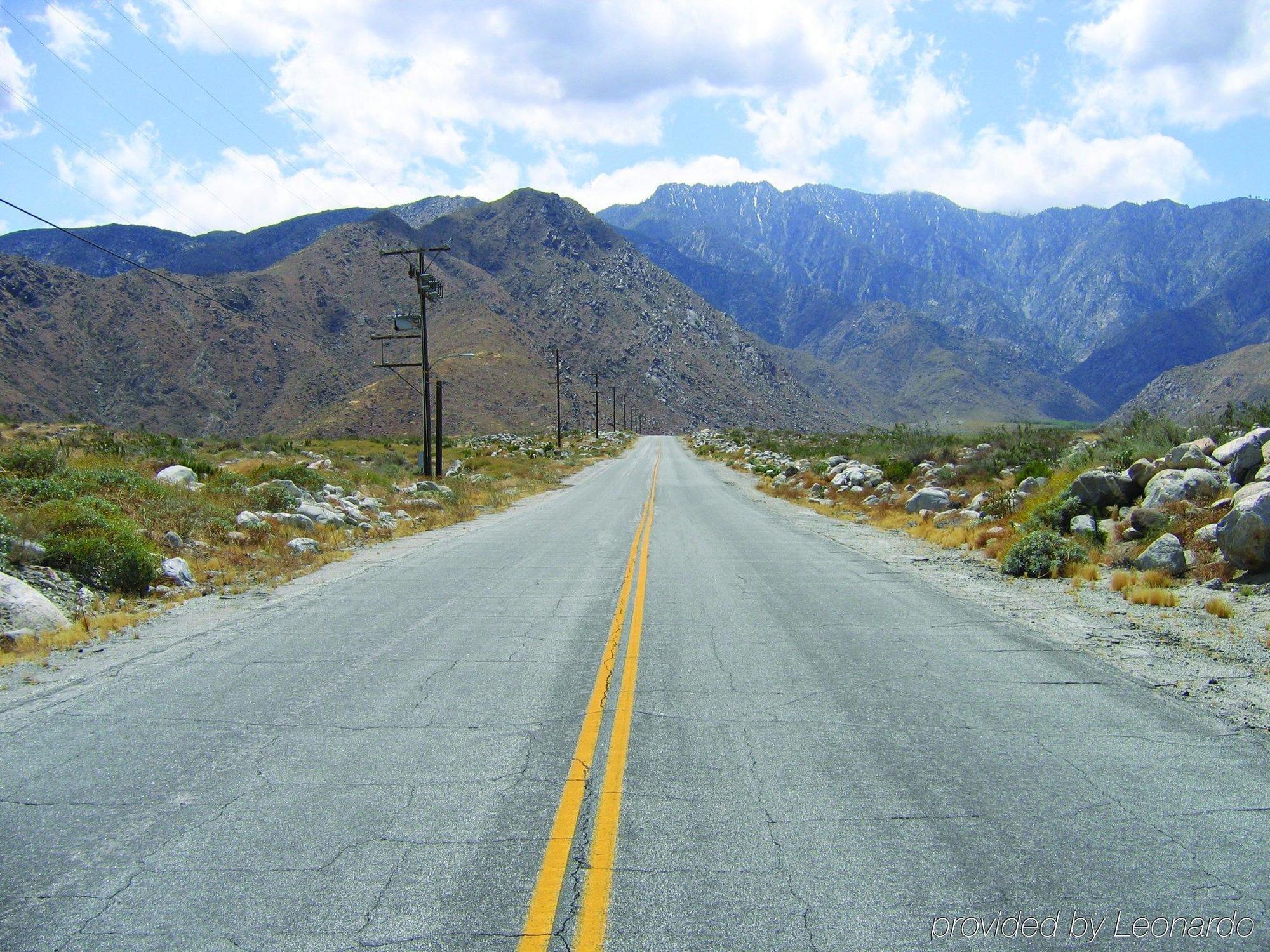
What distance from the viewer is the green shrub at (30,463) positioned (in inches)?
539

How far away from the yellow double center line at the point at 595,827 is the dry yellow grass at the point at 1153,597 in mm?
6218

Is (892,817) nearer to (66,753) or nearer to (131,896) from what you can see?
(131,896)

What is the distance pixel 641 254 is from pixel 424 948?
18203cm

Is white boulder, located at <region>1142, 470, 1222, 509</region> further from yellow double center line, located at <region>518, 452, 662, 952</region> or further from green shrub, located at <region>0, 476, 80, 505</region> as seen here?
green shrub, located at <region>0, 476, 80, 505</region>

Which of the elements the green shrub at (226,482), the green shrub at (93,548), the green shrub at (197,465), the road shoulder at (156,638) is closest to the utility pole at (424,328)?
the green shrub at (197,465)

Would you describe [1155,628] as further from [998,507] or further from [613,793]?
[998,507]

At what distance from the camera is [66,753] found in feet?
16.4

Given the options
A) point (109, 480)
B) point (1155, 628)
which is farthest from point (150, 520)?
point (1155, 628)

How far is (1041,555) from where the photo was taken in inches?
467

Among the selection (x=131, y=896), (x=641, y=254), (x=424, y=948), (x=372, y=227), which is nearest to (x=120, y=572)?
(x=131, y=896)

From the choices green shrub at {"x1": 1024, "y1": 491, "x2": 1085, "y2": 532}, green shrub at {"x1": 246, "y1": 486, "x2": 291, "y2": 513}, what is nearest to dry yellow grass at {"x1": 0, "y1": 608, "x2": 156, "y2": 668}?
green shrub at {"x1": 246, "y1": 486, "x2": 291, "y2": 513}

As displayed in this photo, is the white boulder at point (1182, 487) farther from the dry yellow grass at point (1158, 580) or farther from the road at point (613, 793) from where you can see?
the road at point (613, 793)

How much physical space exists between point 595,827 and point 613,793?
39cm

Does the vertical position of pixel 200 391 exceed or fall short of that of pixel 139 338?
it falls short
